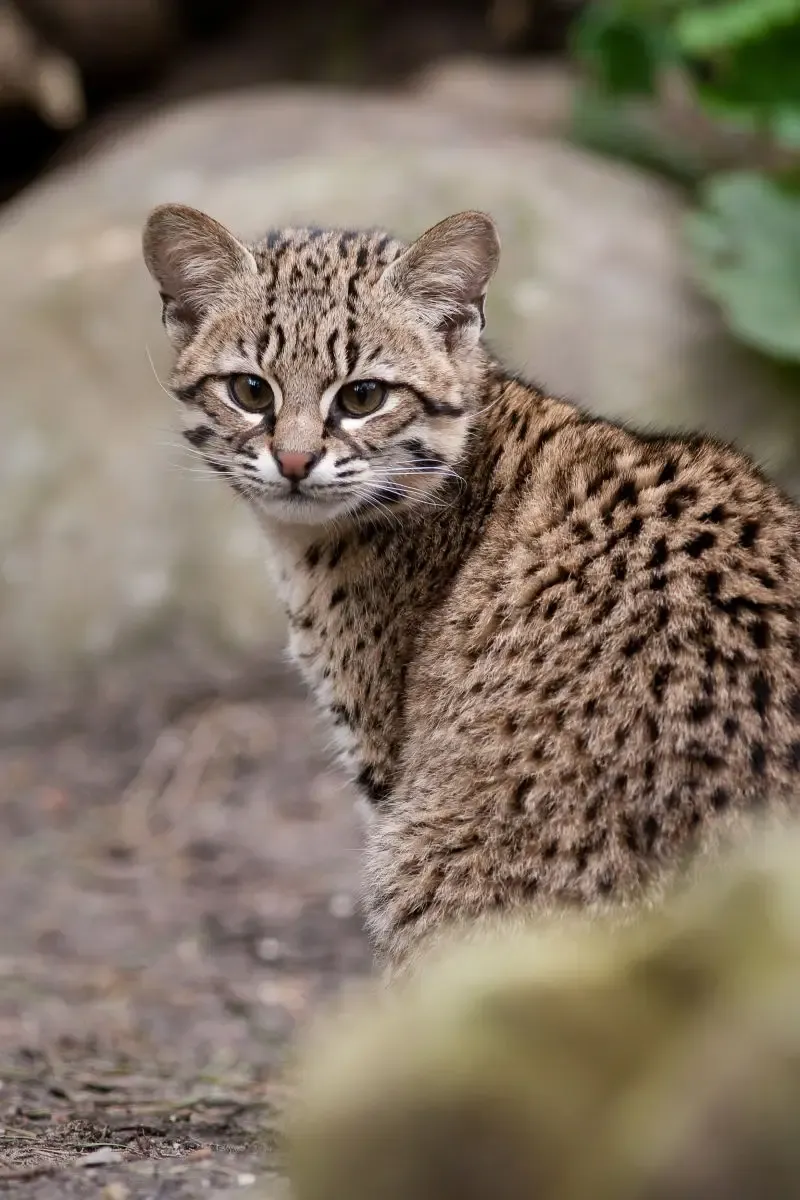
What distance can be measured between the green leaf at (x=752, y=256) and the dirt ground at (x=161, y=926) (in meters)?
3.02

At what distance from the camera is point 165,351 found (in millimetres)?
8219

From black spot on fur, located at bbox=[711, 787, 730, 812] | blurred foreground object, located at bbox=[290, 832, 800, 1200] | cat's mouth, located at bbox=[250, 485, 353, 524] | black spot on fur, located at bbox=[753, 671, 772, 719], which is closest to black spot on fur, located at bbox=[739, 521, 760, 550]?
black spot on fur, located at bbox=[753, 671, 772, 719]

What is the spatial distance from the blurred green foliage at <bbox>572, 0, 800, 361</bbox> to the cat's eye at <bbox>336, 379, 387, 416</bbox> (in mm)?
3891

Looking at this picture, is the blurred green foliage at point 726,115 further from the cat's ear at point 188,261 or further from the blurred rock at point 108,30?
the blurred rock at point 108,30

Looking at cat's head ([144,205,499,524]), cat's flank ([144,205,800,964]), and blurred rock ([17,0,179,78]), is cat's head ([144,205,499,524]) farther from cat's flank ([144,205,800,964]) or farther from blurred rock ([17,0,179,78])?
blurred rock ([17,0,179,78])

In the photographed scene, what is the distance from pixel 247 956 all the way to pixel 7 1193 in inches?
106

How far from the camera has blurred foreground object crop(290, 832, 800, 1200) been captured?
2082mm

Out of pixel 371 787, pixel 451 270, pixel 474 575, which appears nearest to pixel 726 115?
pixel 451 270

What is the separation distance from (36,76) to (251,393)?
28.9ft

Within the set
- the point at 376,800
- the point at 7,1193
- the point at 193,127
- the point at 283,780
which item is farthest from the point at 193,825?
the point at 193,127

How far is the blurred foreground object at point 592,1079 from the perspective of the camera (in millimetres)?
2082

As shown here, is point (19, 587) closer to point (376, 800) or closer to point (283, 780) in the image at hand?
point (283, 780)

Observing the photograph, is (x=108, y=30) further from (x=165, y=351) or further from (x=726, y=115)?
(x=726, y=115)

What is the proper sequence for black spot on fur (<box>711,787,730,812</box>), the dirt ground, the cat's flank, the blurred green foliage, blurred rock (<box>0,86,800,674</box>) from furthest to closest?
1. blurred rock (<box>0,86,800,674</box>)
2. the blurred green foliage
3. the dirt ground
4. the cat's flank
5. black spot on fur (<box>711,787,730,812</box>)
